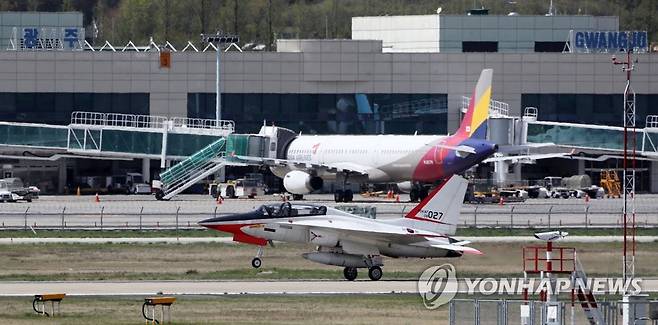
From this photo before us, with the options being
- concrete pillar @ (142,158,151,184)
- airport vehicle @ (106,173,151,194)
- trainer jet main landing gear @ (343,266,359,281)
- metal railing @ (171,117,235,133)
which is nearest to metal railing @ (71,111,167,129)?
metal railing @ (171,117,235,133)

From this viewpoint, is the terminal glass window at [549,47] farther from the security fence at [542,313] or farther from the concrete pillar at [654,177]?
the security fence at [542,313]

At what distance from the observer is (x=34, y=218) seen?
9162 centimetres

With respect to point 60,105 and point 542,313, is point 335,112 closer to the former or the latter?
point 60,105

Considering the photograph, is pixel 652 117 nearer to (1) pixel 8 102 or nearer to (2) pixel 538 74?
(2) pixel 538 74

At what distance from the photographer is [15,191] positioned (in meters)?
114

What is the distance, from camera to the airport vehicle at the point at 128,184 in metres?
127

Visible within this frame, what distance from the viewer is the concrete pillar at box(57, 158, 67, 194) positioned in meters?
130

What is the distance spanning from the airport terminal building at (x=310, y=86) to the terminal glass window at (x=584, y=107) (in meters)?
0.08

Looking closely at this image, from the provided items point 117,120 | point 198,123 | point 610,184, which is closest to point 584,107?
point 610,184

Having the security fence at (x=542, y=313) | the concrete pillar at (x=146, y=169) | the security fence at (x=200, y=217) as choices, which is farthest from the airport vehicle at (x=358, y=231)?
the concrete pillar at (x=146, y=169)

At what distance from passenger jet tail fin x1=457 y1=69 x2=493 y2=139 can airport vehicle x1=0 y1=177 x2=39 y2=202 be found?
30203 millimetres

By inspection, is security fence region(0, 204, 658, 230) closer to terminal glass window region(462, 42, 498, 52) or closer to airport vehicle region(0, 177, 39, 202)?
airport vehicle region(0, 177, 39, 202)

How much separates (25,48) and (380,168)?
34289 millimetres

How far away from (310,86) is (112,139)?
56.5 ft
